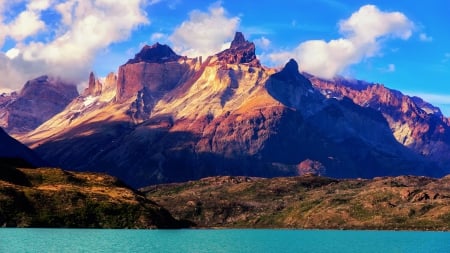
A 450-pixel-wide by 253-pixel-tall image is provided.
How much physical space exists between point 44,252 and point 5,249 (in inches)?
509

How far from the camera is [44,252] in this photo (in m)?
196

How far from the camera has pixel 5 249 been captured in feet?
655
